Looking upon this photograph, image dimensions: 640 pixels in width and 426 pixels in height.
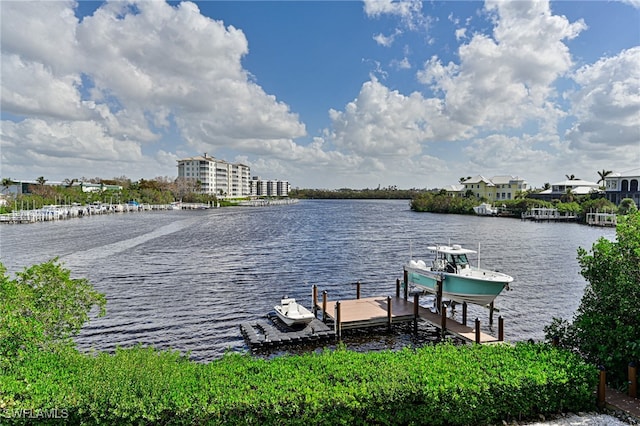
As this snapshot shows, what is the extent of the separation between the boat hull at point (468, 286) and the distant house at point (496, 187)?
11948 cm

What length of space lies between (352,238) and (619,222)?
4679 cm

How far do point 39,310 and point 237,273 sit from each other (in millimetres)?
22743

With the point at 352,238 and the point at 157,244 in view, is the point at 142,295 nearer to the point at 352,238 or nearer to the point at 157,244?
the point at 157,244

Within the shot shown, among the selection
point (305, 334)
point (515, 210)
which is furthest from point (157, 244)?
point (515, 210)

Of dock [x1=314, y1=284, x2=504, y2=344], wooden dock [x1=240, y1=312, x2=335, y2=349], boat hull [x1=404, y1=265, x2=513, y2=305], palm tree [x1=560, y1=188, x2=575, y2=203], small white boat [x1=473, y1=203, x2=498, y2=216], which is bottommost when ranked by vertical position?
wooden dock [x1=240, y1=312, x2=335, y2=349]

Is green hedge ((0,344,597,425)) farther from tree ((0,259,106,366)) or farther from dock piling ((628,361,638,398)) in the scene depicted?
dock piling ((628,361,638,398))

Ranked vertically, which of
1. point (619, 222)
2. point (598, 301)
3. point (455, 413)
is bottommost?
point (455, 413)

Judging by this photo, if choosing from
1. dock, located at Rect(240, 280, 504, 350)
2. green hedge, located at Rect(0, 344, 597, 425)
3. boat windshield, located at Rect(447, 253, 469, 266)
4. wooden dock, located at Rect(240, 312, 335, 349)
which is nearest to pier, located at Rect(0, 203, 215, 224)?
dock, located at Rect(240, 280, 504, 350)

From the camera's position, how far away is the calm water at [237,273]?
66.1ft

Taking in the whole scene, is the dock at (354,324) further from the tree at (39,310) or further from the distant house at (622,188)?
the distant house at (622,188)

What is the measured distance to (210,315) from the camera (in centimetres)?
2250

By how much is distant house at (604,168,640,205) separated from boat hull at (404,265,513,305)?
92.0 metres

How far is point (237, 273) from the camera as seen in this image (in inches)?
1314

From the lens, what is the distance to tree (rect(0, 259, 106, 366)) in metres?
8.90
